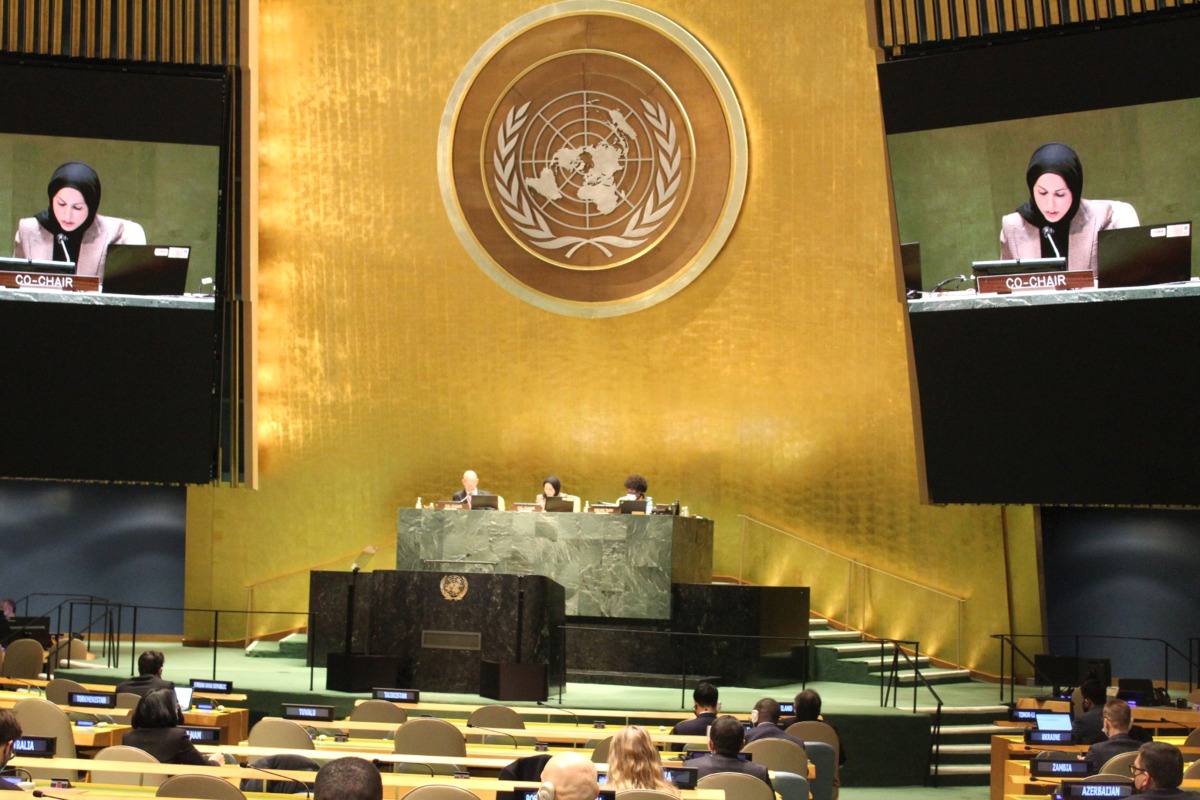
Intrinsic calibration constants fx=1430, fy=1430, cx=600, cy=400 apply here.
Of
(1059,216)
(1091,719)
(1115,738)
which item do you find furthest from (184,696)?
(1059,216)

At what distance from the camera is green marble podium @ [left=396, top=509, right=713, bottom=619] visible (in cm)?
1178

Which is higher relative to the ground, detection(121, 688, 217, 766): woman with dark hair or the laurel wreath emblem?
the laurel wreath emblem

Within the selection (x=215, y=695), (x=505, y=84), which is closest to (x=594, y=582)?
(x=215, y=695)

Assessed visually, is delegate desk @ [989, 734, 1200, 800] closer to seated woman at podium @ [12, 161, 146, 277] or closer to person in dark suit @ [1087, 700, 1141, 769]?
person in dark suit @ [1087, 700, 1141, 769]

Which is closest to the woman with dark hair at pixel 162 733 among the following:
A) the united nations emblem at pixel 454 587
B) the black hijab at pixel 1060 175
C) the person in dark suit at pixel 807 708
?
the person in dark suit at pixel 807 708

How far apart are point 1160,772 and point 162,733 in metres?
4.01

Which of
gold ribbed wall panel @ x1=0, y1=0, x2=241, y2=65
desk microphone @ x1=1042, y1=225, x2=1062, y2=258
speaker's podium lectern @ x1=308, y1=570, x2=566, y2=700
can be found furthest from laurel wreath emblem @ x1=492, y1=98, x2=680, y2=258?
speaker's podium lectern @ x1=308, y1=570, x2=566, y2=700

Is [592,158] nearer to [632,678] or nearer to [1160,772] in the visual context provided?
[632,678]

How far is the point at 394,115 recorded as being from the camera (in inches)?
580

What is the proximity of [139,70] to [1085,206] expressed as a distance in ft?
27.9

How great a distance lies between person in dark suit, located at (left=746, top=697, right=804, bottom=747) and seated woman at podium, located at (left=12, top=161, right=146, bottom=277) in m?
8.17

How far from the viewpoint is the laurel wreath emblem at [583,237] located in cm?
1445

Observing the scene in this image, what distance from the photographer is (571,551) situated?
39.3ft

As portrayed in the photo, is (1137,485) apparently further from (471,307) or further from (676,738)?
(471,307)
